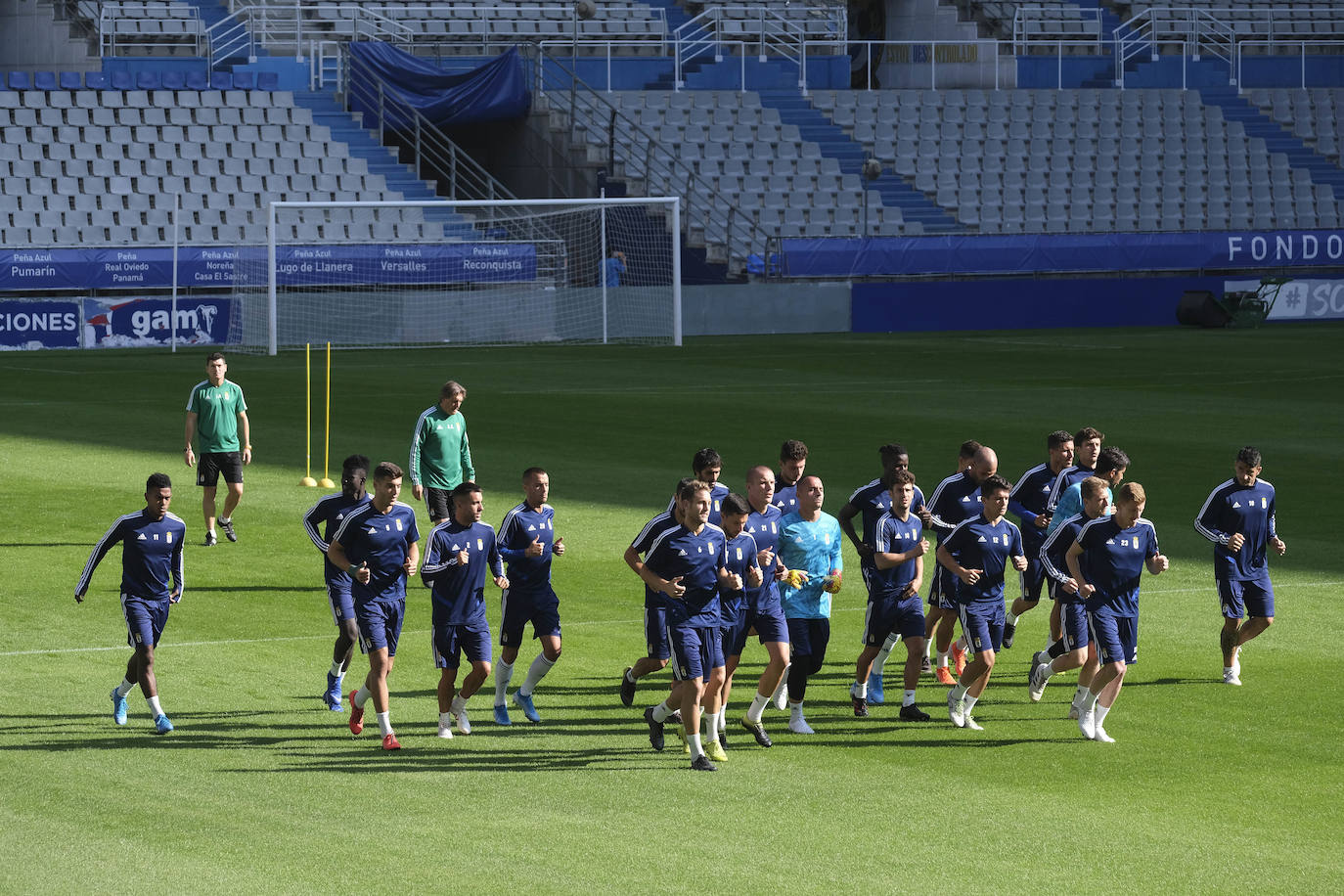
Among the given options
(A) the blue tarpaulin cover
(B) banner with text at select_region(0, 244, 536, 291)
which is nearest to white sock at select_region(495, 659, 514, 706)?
(B) banner with text at select_region(0, 244, 536, 291)

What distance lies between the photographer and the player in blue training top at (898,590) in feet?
40.1

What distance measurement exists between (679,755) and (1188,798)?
2.86m

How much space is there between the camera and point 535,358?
4059cm

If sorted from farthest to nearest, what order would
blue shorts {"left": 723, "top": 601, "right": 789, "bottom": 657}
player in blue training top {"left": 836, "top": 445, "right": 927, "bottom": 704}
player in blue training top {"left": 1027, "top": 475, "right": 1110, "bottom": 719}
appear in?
player in blue training top {"left": 836, "top": 445, "right": 927, "bottom": 704} → player in blue training top {"left": 1027, "top": 475, "right": 1110, "bottom": 719} → blue shorts {"left": 723, "top": 601, "right": 789, "bottom": 657}

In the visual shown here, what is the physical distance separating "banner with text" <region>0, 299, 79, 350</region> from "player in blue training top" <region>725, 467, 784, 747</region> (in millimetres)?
34307

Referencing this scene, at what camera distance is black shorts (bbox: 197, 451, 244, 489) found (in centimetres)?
1969

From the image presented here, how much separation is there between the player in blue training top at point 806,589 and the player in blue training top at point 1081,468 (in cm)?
244

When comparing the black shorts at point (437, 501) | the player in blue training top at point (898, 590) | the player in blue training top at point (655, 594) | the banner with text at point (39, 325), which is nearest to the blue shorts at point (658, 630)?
the player in blue training top at point (655, 594)

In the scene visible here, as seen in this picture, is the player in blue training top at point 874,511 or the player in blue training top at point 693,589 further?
the player in blue training top at point 874,511

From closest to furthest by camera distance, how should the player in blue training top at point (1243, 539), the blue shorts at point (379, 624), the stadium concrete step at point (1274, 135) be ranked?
the blue shorts at point (379, 624)
the player in blue training top at point (1243, 539)
the stadium concrete step at point (1274, 135)

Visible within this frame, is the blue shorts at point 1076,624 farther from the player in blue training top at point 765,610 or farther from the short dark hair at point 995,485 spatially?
the player in blue training top at point 765,610

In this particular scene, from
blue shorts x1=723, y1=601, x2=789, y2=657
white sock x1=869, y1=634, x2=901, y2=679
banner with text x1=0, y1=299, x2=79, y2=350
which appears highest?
banner with text x1=0, y1=299, x2=79, y2=350

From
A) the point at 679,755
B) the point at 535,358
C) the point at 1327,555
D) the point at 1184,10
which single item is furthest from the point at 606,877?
the point at 1184,10

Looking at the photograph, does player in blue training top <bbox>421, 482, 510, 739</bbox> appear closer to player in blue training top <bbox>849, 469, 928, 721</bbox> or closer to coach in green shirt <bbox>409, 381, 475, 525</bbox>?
player in blue training top <bbox>849, 469, 928, 721</bbox>
